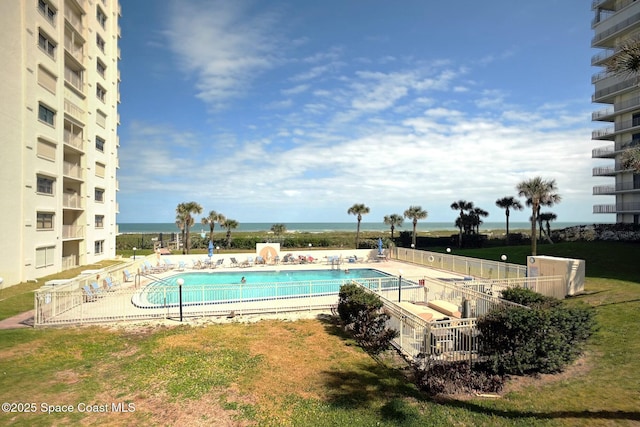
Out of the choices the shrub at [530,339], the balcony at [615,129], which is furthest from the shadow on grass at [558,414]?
the balcony at [615,129]

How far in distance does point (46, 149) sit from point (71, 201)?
583 centimetres

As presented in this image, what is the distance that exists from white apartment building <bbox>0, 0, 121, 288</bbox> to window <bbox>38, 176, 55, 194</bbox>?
7 centimetres

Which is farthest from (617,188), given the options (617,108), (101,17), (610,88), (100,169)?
→ (101,17)

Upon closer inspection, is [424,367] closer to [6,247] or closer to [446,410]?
[446,410]

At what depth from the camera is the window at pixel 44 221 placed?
2157cm

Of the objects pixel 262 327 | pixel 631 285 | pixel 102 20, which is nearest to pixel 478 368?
pixel 262 327

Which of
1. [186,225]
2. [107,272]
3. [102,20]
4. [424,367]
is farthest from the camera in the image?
[186,225]

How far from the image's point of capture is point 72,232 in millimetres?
26984

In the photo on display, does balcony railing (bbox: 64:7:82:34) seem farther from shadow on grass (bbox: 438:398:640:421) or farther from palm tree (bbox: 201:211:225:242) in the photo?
shadow on grass (bbox: 438:398:640:421)

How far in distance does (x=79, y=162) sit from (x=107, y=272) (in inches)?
592

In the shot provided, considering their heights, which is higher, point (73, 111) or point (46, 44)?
point (46, 44)

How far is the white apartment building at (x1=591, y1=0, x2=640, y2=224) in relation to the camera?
35.6 m

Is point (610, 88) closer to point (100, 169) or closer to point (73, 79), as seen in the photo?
point (73, 79)

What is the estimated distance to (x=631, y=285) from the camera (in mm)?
15539
